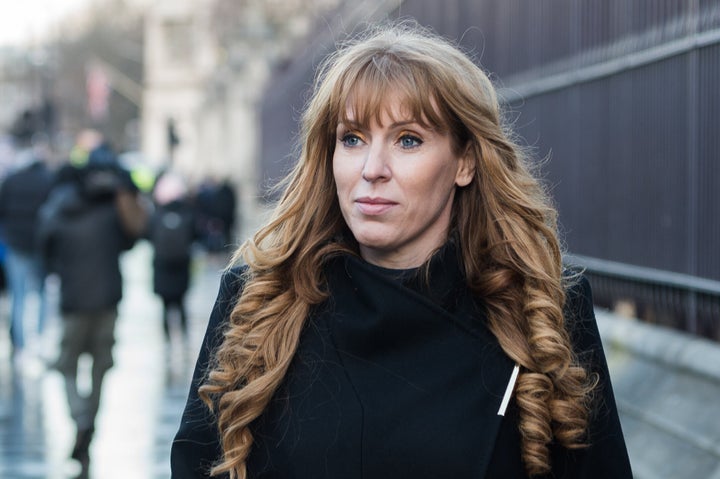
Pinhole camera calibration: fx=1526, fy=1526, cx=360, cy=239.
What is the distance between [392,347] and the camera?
3340mm

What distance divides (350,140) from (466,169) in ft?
0.99

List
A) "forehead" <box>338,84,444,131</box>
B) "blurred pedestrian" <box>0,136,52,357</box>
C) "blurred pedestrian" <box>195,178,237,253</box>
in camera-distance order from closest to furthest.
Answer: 1. "forehead" <box>338,84,444,131</box>
2. "blurred pedestrian" <box>0,136,52,357</box>
3. "blurred pedestrian" <box>195,178,237,253</box>

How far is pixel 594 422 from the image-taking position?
3.31m

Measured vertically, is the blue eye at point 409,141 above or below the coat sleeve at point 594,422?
above

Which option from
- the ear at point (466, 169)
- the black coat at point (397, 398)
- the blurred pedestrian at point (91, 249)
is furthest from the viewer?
the blurred pedestrian at point (91, 249)

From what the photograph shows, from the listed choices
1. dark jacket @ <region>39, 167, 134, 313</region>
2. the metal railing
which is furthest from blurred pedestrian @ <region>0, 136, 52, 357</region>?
the metal railing

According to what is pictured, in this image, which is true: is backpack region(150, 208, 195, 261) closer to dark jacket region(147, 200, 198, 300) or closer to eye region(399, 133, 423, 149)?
dark jacket region(147, 200, 198, 300)

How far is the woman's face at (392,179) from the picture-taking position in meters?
3.32

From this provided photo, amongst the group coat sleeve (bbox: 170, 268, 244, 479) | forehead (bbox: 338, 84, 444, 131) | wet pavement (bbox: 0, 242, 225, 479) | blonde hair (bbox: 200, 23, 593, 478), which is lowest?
wet pavement (bbox: 0, 242, 225, 479)

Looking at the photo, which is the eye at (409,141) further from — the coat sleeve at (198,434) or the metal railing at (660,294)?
the metal railing at (660,294)

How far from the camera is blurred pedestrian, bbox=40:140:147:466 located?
947 cm

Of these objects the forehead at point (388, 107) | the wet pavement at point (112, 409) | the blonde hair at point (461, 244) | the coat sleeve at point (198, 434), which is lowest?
the wet pavement at point (112, 409)

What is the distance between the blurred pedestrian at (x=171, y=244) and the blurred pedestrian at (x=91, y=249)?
14.8 feet

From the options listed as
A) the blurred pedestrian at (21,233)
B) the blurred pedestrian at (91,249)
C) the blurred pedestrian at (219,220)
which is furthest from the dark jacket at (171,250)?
the blurred pedestrian at (219,220)
